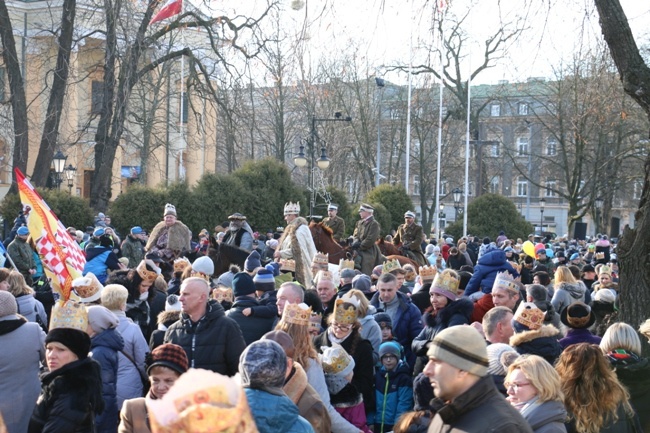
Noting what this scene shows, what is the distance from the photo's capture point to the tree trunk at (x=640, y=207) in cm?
960

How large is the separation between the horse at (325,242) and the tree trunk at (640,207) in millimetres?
8125

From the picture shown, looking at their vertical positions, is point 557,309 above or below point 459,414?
below

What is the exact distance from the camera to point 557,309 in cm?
1176

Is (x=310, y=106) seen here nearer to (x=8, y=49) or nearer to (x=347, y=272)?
(x=8, y=49)

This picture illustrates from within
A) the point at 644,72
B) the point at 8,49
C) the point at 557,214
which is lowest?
the point at 557,214

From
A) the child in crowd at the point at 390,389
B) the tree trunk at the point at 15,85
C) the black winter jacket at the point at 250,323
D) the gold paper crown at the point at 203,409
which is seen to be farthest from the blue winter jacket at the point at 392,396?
the tree trunk at the point at 15,85

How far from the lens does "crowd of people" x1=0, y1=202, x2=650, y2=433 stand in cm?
458

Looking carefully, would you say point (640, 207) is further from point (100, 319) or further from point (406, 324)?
point (100, 319)

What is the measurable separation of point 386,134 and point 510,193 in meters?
27.1

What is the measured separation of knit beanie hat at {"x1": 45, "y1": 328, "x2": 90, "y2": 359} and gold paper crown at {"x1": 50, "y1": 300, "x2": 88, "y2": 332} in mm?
552

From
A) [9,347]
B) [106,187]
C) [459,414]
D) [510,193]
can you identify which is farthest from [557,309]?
[510,193]

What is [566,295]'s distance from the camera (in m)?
11.8

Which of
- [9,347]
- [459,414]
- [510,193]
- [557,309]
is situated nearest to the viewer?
[459,414]

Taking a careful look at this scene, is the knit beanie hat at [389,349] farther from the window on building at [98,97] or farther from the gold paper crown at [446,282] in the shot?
the window on building at [98,97]
